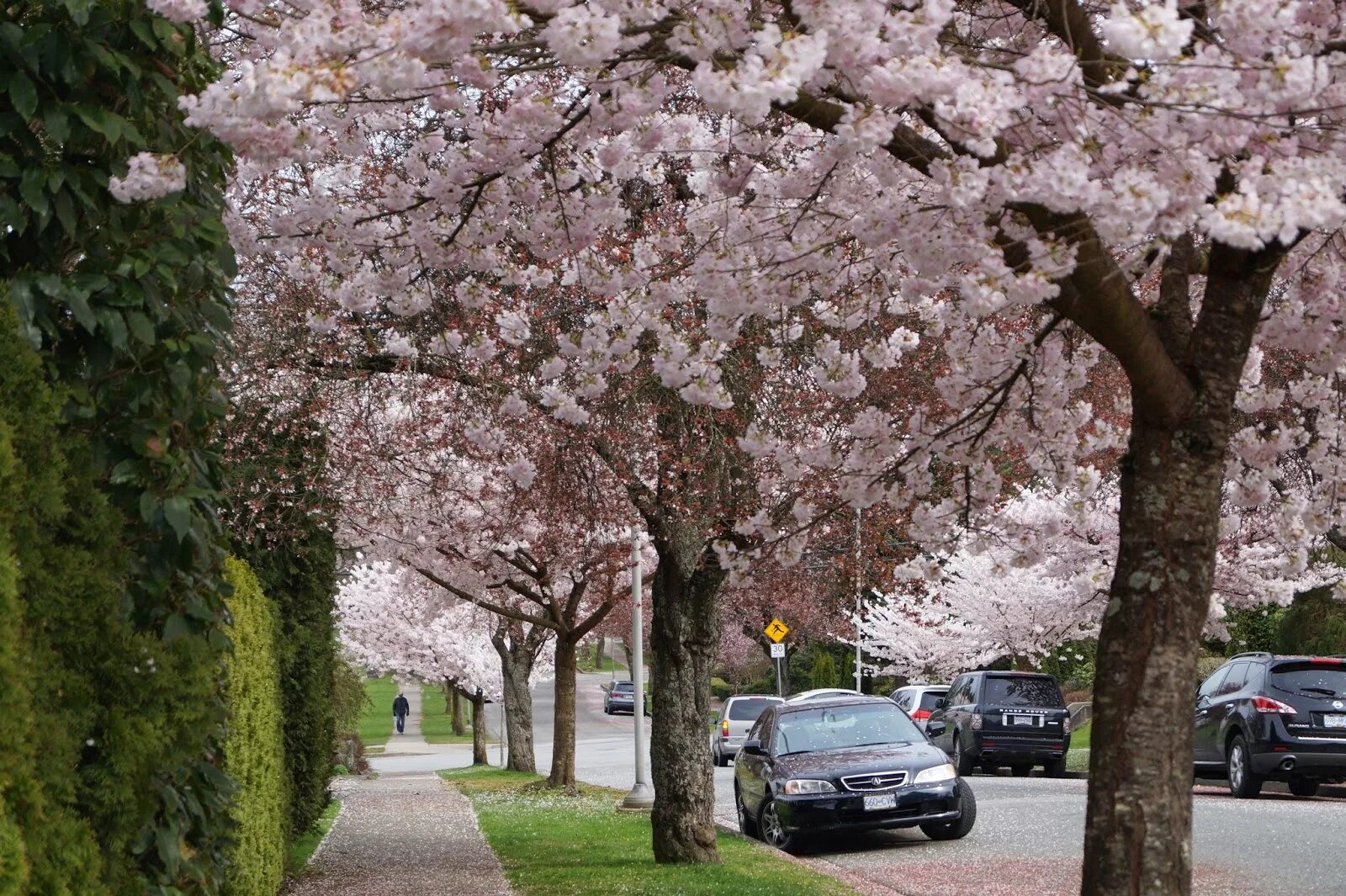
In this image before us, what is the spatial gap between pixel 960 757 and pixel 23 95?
2310 centimetres

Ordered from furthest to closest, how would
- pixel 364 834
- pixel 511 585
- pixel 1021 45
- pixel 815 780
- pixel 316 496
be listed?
pixel 511 585 → pixel 364 834 → pixel 815 780 → pixel 316 496 → pixel 1021 45

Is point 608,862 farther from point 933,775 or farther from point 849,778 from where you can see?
point 933,775

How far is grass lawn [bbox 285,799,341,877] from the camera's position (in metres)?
12.3

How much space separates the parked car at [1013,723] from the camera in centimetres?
2441

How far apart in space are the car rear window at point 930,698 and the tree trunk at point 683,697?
18.6m

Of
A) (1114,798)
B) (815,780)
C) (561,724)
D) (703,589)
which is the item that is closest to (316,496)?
(703,589)

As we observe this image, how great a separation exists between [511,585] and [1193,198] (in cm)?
1922

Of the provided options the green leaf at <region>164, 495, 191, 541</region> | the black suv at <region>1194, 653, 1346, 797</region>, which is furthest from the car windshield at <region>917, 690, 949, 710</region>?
the green leaf at <region>164, 495, 191, 541</region>

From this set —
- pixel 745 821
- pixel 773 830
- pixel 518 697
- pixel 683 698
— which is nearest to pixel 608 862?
pixel 683 698

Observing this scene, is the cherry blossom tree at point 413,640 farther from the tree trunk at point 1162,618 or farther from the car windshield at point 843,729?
the tree trunk at point 1162,618

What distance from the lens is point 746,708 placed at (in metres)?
34.9

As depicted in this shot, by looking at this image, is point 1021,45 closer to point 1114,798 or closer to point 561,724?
point 1114,798

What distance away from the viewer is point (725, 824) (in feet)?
58.0

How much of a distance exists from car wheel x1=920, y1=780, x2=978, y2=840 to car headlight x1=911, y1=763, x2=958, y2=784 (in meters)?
0.20
